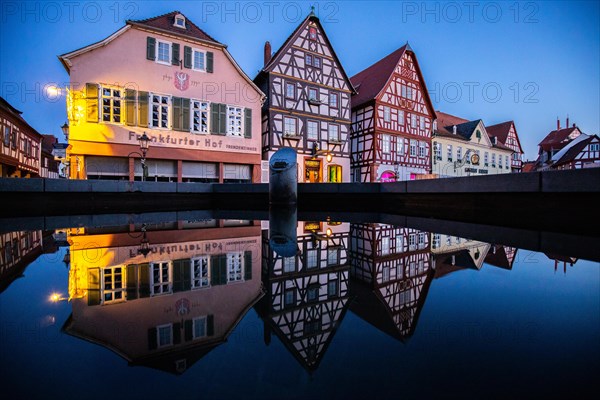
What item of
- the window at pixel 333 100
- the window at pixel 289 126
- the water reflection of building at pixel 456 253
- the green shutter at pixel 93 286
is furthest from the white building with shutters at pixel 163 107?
the water reflection of building at pixel 456 253

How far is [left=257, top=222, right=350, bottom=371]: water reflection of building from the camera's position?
1.25 metres

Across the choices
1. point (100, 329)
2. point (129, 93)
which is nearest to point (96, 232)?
point (100, 329)

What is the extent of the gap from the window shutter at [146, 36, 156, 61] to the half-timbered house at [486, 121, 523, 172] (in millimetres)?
38358

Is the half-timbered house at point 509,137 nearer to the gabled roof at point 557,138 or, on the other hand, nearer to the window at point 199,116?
the gabled roof at point 557,138

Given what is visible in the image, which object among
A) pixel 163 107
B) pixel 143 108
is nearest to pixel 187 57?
pixel 163 107

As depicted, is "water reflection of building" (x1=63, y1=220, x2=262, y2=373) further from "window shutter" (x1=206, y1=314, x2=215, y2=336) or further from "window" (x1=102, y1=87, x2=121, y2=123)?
"window" (x1=102, y1=87, x2=121, y2=123)

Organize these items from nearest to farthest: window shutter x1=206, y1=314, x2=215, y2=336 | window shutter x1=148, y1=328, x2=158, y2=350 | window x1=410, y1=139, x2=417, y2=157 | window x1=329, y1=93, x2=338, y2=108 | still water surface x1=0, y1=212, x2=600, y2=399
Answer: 1. still water surface x1=0, y1=212, x2=600, y2=399
2. window shutter x1=148, y1=328, x2=158, y2=350
3. window shutter x1=206, y1=314, x2=215, y2=336
4. window x1=329, y1=93, x2=338, y2=108
5. window x1=410, y1=139, x2=417, y2=157

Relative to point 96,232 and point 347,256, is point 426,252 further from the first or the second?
point 96,232

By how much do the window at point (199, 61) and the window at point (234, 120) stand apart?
2.53 metres

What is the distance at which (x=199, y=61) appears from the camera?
54.0 feet

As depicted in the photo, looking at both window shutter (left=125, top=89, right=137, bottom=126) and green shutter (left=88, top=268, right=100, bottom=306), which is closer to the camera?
green shutter (left=88, top=268, right=100, bottom=306)

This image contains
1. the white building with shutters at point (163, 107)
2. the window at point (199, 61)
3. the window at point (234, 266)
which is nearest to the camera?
the window at point (234, 266)

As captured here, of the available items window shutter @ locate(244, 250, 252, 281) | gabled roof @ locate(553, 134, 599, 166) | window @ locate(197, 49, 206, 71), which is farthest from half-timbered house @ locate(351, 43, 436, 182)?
gabled roof @ locate(553, 134, 599, 166)

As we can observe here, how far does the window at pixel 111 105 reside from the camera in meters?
14.0
